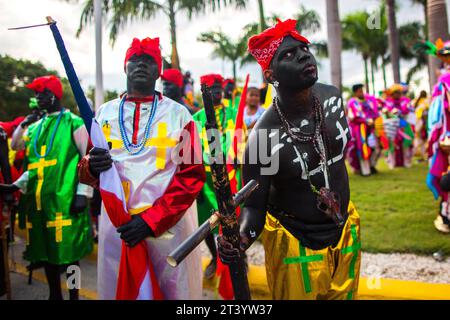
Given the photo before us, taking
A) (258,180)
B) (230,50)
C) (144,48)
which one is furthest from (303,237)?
(230,50)

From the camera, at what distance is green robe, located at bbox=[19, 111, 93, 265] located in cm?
369

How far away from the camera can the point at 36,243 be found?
3785 millimetres

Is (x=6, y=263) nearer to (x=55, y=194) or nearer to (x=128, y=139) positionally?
(x=55, y=194)

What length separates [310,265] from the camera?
2.19 m

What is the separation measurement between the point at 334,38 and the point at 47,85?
6845 mm

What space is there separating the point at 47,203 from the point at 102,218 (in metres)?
1.31

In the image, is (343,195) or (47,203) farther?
(47,203)

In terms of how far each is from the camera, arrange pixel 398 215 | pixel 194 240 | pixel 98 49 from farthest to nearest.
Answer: pixel 398 215 < pixel 98 49 < pixel 194 240

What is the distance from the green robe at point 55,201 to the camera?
3.69 meters

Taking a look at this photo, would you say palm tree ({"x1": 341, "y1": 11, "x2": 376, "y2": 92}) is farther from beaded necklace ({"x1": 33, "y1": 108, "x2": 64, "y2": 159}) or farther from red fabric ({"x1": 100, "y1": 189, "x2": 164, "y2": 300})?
red fabric ({"x1": 100, "y1": 189, "x2": 164, "y2": 300})

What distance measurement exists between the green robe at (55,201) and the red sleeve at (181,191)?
1562 mm

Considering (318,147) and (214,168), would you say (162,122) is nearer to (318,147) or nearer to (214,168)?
(318,147)

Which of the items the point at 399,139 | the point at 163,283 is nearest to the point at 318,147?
the point at 163,283

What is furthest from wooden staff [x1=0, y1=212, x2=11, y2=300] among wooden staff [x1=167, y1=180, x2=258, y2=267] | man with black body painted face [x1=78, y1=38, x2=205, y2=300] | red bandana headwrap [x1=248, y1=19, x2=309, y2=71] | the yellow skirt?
wooden staff [x1=167, y1=180, x2=258, y2=267]
